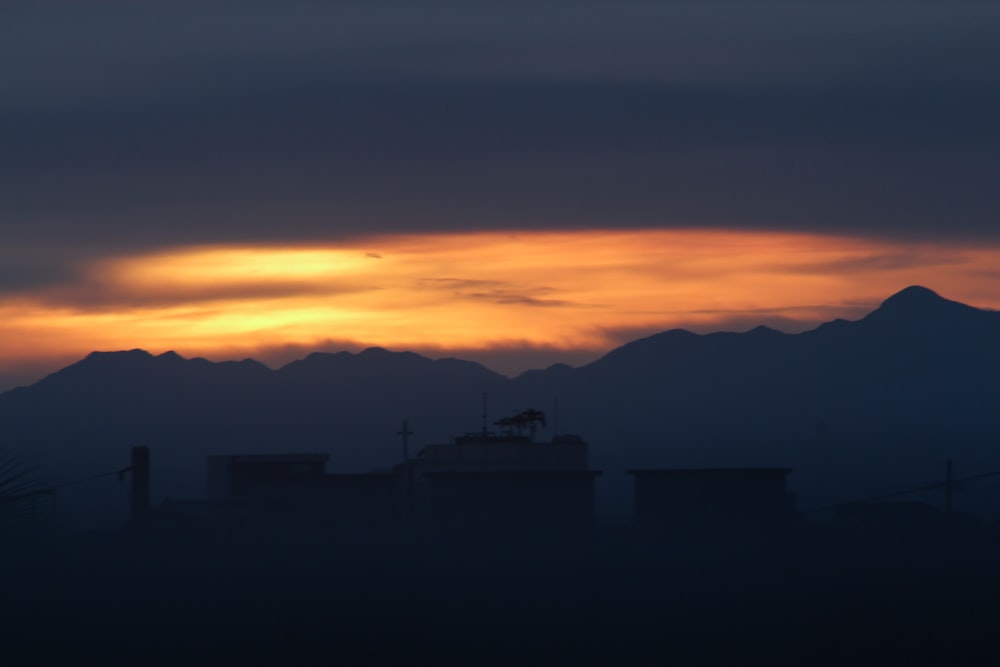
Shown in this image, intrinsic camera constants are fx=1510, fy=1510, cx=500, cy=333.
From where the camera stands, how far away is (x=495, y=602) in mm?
46188

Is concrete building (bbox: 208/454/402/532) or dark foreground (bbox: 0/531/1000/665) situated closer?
dark foreground (bbox: 0/531/1000/665)

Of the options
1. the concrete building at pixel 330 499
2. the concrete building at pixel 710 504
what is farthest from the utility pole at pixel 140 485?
the concrete building at pixel 710 504

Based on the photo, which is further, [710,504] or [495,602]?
[710,504]

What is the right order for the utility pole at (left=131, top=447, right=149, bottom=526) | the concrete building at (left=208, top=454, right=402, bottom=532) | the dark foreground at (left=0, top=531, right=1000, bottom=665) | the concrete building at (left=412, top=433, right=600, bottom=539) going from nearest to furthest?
the dark foreground at (left=0, top=531, right=1000, bottom=665), the utility pole at (left=131, top=447, right=149, bottom=526), the concrete building at (left=412, top=433, right=600, bottom=539), the concrete building at (left=208, top=454, right=402, bottom=532)

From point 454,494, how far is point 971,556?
21.8m

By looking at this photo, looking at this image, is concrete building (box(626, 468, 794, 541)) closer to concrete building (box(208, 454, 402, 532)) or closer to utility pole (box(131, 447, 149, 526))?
concrete building (box(208, 454, 402, 532))

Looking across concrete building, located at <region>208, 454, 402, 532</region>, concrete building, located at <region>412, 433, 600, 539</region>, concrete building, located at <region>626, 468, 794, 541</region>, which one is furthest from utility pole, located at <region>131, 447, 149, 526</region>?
concrete building, located at <region>626, 468, 794, 541</region>

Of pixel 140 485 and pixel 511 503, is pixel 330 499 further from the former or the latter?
pixel 140 485

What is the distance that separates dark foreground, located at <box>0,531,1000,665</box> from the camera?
3531 cm

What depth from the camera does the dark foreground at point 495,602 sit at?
1390 inches

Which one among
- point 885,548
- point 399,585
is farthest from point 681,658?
point 885,548

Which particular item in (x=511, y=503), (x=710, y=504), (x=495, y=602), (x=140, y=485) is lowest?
(x=495, y=602)

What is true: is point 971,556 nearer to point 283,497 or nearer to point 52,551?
point 283,497

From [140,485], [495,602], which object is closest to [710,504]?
[495,602]
